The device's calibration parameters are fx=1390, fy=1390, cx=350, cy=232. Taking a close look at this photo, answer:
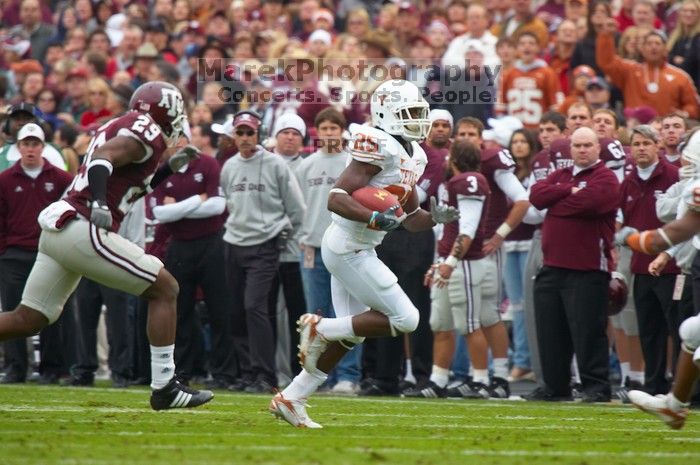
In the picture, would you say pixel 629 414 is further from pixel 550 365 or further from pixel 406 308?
pixel 406 308

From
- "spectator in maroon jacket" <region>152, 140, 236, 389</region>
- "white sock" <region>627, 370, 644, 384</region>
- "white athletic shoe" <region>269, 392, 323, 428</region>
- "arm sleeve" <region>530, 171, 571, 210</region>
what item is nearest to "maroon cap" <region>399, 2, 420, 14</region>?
"spectator in maroon jacket" <region>152, 140, 236, 389</region>

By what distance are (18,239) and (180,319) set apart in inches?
58.1

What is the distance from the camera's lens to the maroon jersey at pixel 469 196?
34.3 ft

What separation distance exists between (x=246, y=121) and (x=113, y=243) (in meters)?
3.57

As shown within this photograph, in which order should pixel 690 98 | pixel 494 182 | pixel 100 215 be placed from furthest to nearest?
pixel 690 98 < pixel 494 182 < pixel 100 215

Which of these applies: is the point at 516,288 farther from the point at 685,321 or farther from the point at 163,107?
the point at 163,107

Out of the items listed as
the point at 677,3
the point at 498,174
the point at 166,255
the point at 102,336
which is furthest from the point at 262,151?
the point at 677,3

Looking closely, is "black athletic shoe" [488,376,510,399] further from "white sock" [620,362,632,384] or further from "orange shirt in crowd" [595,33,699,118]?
"orange shirt in crowd" [595,33,699,118]

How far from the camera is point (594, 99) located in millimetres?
13180

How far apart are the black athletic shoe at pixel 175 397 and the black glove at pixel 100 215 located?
107 cm

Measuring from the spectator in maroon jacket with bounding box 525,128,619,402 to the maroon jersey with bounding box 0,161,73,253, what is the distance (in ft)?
13.0

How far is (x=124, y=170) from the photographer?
26.8ft

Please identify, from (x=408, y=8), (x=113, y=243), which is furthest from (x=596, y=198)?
(x=408, y=8)

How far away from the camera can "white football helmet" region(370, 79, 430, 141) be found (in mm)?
7934
